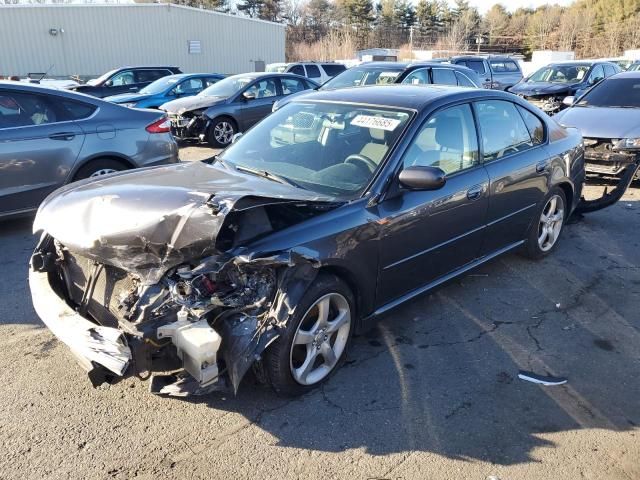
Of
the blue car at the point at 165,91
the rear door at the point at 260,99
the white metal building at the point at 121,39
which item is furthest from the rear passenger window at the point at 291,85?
the white metal building at the point at 121,39

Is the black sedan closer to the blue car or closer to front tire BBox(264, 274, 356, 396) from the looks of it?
front tire BBox(264, 274, 356, 396)

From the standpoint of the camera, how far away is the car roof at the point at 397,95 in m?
3.82

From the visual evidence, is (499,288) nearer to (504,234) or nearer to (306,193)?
(504,234)

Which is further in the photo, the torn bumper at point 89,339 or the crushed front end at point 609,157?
the crushed front end at point 609,157

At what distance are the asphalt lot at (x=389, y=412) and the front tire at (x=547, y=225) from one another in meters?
0.98

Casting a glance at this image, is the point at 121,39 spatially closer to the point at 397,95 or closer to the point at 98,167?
the point at 98,167

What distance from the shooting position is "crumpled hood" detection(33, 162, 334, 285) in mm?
2664

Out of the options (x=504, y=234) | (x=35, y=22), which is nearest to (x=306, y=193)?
(x=504, y=234)

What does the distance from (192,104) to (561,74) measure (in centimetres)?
1050

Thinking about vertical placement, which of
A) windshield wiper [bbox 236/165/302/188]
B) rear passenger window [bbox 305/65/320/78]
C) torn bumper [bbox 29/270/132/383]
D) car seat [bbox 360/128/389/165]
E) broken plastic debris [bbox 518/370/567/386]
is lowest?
broken plastic debris [bbox 518/370/567/386]

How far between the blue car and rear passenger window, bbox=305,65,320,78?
12.4 feet

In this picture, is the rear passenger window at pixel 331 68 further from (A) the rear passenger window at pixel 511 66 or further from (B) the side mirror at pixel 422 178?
(B) the side mirror at pixel 422 178

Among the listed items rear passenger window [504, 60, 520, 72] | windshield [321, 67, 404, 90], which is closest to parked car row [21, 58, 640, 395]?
windshield [321, 67, 404, 90]

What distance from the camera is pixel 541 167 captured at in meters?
4.73
